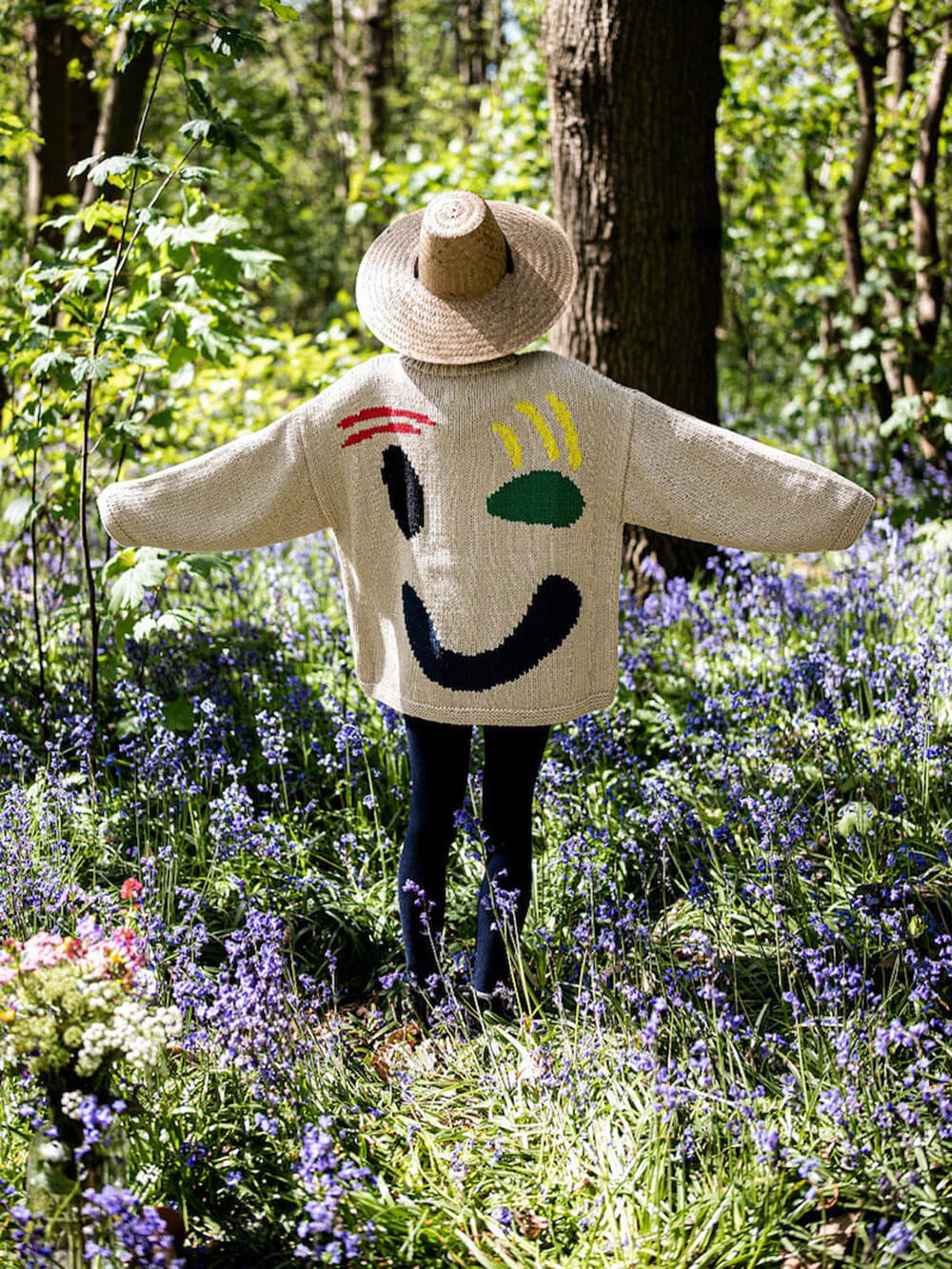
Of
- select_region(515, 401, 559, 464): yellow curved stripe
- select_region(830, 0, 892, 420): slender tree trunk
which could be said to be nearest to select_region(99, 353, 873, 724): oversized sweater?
select_region(515, 401, 559, 464): yellow curved stripe

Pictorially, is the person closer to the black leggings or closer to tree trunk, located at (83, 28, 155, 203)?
the black leggings

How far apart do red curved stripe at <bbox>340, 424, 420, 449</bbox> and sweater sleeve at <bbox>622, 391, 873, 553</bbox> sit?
468 mm

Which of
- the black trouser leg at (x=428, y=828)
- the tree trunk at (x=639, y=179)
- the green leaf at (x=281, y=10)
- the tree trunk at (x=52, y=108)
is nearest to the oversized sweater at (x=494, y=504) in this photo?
the black trouser leg at (x=428, y=828)

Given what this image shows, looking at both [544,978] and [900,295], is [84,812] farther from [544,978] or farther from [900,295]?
[900,295]

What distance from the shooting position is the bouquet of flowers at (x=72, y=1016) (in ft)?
6.00

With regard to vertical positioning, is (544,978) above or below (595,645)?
below

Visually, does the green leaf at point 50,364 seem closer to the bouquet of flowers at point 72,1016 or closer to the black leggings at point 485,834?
the black leggings at point 485,834

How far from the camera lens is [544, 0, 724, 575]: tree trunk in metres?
4.25

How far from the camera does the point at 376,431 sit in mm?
2486

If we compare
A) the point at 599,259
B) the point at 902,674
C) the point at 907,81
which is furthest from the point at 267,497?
the point at 907,81

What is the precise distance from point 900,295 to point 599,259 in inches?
131

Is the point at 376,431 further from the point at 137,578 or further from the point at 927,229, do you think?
the point at 927,229

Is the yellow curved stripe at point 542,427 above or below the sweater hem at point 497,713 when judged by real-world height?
above

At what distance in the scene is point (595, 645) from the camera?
2.53 meters
